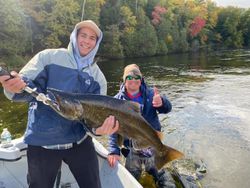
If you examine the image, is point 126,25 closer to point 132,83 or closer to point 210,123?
point 210,123

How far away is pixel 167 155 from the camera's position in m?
4.05

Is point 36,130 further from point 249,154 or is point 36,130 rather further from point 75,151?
point 249,154

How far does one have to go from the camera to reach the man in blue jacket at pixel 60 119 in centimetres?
323

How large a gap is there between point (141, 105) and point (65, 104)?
201 cm

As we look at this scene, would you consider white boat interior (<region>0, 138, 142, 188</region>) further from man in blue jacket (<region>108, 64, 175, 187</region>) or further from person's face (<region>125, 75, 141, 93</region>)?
person's face (<region>125, 75, 141, 93</region>)

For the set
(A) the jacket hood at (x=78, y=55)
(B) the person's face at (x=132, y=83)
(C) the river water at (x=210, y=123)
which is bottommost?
(C) the river water at (x=210, y=123)

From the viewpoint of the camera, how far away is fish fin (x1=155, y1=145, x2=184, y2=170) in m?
4.01

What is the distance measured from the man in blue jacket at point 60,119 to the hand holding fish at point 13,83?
3.4 inches

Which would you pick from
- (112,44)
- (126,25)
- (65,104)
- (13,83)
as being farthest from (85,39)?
(126,25)

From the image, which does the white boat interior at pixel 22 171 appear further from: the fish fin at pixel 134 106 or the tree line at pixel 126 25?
the tree line at pixel 126 25

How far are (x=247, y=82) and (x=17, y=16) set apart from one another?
2069 cm

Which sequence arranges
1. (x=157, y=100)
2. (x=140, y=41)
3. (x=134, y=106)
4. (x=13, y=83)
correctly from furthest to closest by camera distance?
1. (x=140, y=41)
2. (x=157, y=100)
3. (x=134, y=106)
4. (x=13, y=83)

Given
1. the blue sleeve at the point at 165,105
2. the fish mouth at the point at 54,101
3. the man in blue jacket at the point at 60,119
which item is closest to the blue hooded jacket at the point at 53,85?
the man in blue jacket at the point at 60,119

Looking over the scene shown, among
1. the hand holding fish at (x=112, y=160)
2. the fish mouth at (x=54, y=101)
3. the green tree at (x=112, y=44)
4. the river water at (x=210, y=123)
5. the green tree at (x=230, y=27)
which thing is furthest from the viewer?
the green tree at (x=230, y=27)
